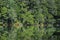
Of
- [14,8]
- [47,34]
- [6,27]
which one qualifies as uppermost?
[14,8]

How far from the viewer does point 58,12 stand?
4555 mm

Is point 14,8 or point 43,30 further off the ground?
point 14,8

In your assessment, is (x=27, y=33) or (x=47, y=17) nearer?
(x=27, y=33)

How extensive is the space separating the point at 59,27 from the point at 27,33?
→ 82 cm

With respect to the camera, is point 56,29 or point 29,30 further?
point 56,29

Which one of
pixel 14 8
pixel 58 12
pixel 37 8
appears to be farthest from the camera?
pixel 58 12

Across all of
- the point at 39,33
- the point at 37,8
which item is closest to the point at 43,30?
the point at 39,33

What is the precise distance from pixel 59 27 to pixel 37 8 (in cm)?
67

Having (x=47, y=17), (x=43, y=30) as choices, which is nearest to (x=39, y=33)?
(x=43, y=30)

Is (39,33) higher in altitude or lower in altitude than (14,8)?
lower

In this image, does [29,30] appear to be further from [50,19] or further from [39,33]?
[50,19]

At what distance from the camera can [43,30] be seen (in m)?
4.32

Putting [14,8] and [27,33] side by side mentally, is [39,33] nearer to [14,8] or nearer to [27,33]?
[27,33]

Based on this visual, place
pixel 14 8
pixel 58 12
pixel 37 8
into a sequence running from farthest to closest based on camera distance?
pixel 58 12 < pixel 37 8 < pixel 14 8
